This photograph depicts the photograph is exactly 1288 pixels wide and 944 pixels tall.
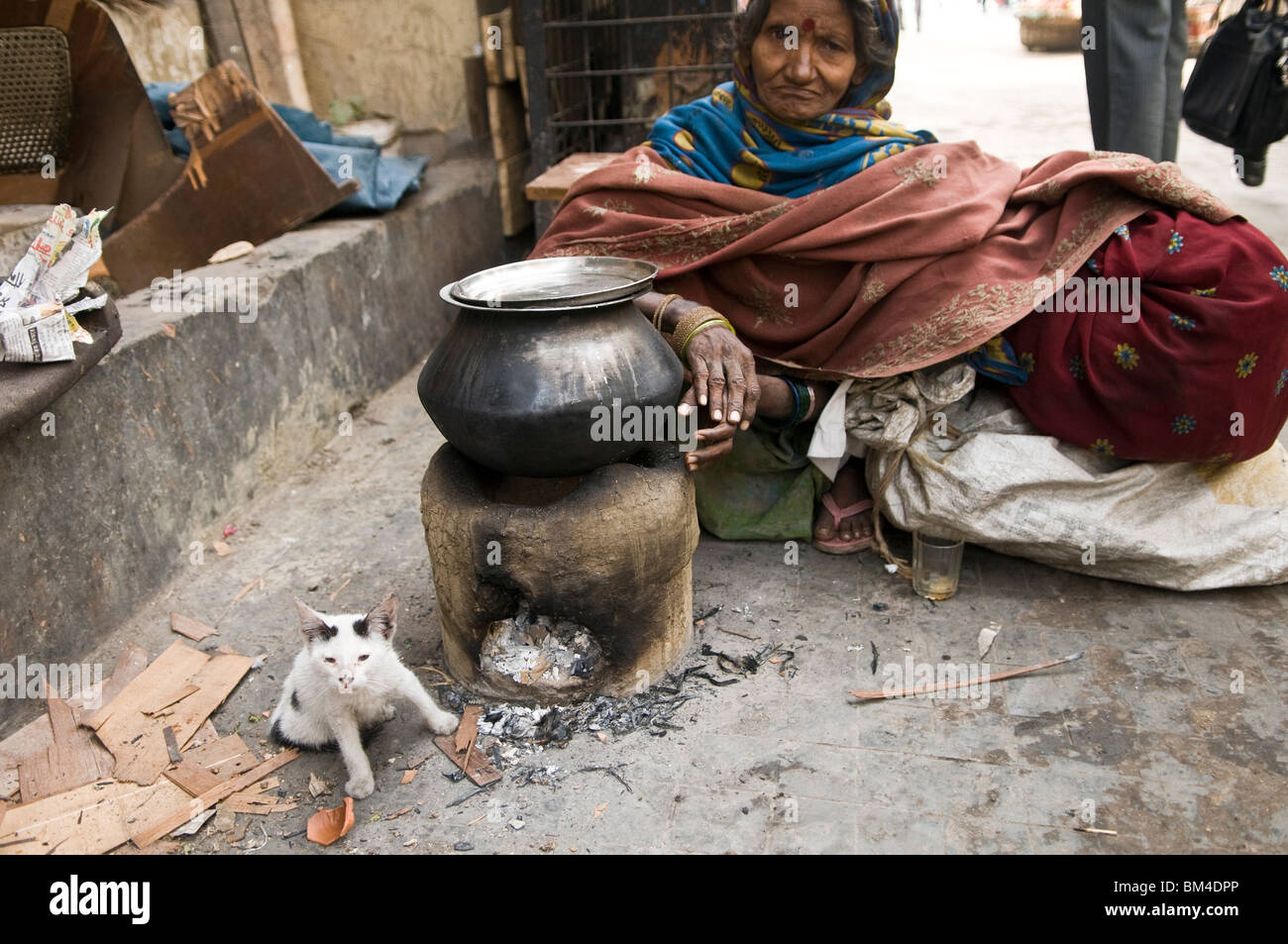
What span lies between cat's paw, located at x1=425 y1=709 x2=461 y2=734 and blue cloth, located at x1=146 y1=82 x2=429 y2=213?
9.75ft

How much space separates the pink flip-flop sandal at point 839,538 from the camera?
344 centimetres

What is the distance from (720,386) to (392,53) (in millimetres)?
3961

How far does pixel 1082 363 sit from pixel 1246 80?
2.79 m

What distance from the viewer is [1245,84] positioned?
15.4 ft

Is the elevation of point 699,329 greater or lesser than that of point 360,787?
greater

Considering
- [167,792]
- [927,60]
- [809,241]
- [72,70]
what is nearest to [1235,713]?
[809,241]

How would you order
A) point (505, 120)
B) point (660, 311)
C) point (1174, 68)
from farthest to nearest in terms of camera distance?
point (505, 120), point (1174, 68), point (660, 311)

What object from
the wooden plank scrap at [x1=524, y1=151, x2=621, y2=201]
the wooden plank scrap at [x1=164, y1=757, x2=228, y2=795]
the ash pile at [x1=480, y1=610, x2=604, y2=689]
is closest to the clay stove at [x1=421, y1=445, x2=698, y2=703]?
the ash pile at [x1=480, y1=610, x2=604, y2=689]

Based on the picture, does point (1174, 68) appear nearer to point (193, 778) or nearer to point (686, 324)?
point (686, 324)

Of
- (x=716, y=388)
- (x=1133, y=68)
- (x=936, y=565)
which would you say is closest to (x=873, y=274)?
(x=716, y=388)

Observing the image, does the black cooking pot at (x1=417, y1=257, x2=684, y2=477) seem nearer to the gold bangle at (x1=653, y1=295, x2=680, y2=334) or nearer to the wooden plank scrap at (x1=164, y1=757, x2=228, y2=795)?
the gold bangle at (x1=653, y1=295, x2=680, y2=334)

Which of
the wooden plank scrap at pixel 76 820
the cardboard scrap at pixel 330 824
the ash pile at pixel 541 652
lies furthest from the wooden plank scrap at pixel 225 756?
the ash pile at pixel 541 652

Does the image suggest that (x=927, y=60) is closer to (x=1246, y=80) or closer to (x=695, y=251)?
(x=1246, y=80)

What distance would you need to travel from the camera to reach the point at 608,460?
2590 mm
